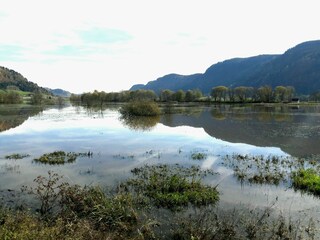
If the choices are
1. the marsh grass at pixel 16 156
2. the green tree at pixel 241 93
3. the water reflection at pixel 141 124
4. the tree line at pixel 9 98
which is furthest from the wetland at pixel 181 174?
the green tree at pixel 241 93

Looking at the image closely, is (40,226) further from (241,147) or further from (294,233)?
(241,147)

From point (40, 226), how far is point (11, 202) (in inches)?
224

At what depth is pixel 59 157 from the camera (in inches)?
1120

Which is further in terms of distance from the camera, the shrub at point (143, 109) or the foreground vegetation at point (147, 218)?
the shrub at point (143, 109)

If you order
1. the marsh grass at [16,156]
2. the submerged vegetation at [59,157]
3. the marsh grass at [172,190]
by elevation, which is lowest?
the marsh grass at [172,190]

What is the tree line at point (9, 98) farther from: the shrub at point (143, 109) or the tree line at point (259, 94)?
the shrub at point (143, 109)

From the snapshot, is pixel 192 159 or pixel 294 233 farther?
pixel 192 159

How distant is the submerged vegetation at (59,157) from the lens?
2673cm

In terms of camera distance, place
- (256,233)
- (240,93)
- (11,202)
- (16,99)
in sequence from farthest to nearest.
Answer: (240,93) → (16,99) → (11,202) → (256,233)

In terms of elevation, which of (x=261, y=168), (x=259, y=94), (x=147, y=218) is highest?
(x=259, y=94)

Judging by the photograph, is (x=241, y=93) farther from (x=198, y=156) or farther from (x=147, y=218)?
(x=147, y=218)

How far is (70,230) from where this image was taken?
1206cm

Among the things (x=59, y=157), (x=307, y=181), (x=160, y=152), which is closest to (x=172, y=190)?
(x=307, y=181)

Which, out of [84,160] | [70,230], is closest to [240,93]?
[84,160]
